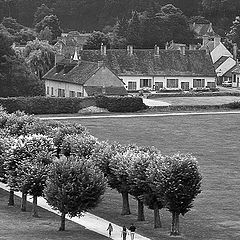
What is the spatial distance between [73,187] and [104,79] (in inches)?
2243

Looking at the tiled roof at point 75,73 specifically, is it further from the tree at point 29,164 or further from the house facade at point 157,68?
the tree at point 29,164

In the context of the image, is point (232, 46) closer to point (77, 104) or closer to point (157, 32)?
point (157, 32)

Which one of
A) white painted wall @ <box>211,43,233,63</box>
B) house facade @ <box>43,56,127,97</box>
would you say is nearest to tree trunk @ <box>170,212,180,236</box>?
house facade @ <box>43,56,127,97</box>

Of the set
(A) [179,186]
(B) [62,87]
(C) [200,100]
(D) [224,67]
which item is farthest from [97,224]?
(D) [224,67]

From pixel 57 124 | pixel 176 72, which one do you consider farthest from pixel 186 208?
pixel 176 72

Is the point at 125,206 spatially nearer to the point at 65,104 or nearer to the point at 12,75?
the point at 65,104

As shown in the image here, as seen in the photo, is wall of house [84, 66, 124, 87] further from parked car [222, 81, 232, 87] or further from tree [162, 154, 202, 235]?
tree [162, 154, 202, 235]

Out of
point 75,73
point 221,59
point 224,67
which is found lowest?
point 75,73

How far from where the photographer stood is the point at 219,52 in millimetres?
137375

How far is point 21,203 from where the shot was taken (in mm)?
55031

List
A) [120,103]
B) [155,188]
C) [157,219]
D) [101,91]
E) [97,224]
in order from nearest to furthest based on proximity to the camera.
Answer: [155,188], [157,219], [97,224], [120,103], [101,91]

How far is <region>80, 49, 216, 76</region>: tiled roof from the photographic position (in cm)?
11406

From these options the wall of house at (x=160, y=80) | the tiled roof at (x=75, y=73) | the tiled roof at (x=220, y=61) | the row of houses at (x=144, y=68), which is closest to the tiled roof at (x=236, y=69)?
the tiled roof at (x=220, y=61)

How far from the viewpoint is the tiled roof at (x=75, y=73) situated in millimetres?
104188
